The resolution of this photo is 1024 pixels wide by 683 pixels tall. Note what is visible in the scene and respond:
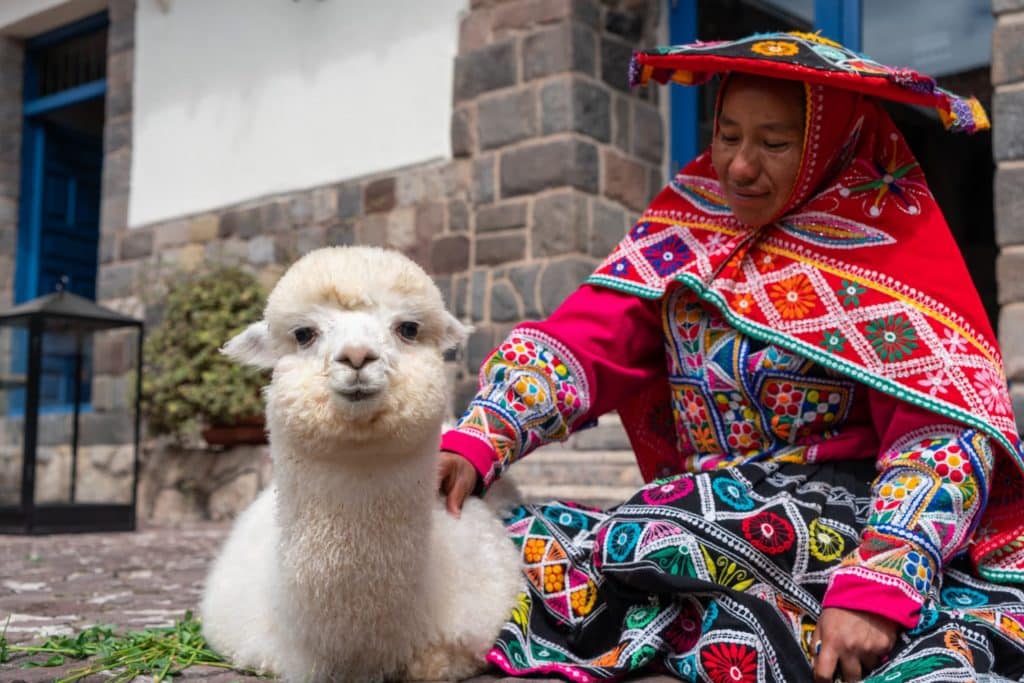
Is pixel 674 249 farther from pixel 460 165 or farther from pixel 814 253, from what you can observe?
pixel 460 165

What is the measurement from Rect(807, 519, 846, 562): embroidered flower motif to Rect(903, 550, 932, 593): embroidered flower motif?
17 centimetres

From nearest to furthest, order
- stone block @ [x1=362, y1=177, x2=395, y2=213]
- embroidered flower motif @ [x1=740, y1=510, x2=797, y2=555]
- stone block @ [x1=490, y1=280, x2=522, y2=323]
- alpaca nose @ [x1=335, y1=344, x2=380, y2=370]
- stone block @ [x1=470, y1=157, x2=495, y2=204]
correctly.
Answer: alpaca nose @ [x1=335, y1=344, x2=380, y2=370], embroidered flower motif @ [x1=740, y1=510, x2=797, y2=555], stone block @ [x1=490, y1=280, x2=522, y2=323], stone block @ [x1=470, y1=157, x2=495, y2=204], stone block @ [x1=362, y1=177, x2=395, y2=213]

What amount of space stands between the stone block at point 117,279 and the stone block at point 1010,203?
6.41 meters

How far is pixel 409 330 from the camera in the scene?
1.77 meters

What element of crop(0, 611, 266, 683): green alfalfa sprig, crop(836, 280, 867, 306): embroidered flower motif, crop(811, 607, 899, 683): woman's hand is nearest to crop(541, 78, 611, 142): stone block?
crop(836, 280, 867, 306): embroidered flower motif

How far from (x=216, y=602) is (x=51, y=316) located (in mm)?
4625

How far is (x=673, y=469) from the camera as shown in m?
2.54

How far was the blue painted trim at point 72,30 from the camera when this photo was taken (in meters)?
9.54

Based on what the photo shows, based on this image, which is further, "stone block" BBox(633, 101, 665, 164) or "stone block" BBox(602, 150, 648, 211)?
"stone block" BBox(633, 101, 665, 164)

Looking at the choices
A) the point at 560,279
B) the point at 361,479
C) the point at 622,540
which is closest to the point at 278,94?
the point at 560,279

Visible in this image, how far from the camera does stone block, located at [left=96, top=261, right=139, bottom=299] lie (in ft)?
27.9

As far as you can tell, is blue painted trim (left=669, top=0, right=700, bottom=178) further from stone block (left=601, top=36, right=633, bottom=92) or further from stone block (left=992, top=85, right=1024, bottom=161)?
stone block (left=992, top=85, right=1024, bottom=161)

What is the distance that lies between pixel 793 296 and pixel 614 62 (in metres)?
4.15

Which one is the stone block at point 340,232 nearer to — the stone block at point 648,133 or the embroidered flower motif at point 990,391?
the stone block at point 648,133
